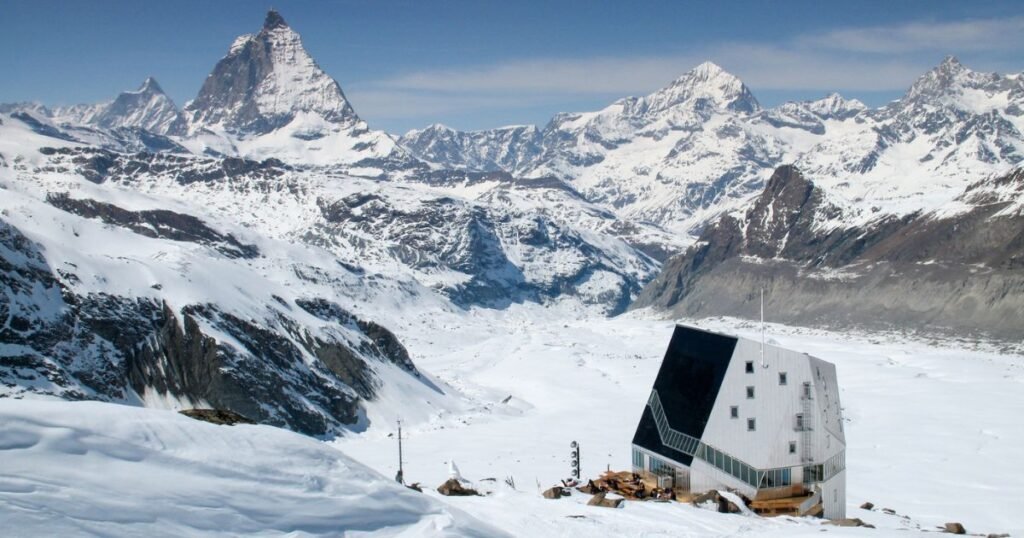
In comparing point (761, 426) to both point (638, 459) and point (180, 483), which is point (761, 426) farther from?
point (180, 483)

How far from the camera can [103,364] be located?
3440 inches

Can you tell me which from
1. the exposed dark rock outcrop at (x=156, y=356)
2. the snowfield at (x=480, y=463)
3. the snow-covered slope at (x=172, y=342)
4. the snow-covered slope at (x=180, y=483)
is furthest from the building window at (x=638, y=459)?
the snow-covered slope at (x=172, y=342)

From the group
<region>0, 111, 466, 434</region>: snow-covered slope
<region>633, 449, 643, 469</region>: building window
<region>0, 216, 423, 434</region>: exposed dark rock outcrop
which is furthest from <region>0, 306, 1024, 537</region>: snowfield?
<region>633, 449, 643, 469</region>: building window

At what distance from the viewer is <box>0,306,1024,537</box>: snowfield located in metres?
16.4

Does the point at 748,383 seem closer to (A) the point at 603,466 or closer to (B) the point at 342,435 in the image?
(A) the point at 603,466

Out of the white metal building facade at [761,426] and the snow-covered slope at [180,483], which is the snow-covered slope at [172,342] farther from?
the snow-covered slope at [180,483]

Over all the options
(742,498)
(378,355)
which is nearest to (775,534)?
(742,498)

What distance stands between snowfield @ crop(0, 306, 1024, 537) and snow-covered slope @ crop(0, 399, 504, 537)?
0.03 m

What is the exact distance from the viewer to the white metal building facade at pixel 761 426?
3981 cm

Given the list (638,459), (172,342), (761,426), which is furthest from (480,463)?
(761,426)

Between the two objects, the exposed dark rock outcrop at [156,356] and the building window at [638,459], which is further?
the exposed dark rock outcrop at [156,356]

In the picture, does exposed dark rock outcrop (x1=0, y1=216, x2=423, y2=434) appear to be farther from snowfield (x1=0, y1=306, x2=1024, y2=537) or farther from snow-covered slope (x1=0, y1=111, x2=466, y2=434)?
snowfield (x1=0, y1=306, x2=1024, y2=537)

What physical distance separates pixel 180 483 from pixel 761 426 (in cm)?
2857

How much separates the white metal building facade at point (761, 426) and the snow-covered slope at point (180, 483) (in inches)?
829
